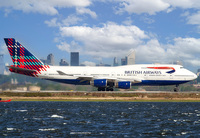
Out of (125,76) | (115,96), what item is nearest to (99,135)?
(115,96)

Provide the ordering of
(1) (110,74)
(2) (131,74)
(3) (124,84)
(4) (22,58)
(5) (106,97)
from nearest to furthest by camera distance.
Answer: (5) (106,97) → (3) (124,84) → (2) (131,74) → (1) (110,74) → (4) (22,58)

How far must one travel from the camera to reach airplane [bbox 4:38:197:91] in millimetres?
72688

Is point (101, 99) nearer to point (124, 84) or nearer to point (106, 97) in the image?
point (106, 97)

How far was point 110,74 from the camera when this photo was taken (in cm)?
7369

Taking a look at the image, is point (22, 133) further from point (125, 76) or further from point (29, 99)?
point (125, 76)

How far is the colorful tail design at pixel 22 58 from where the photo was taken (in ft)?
244

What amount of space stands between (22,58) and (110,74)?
23973mm

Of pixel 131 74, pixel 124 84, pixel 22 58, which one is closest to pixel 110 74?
pixel 124 84

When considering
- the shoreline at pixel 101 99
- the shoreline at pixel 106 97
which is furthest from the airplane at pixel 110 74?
the shoreline at pixel 101 99

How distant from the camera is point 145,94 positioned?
6856 cm

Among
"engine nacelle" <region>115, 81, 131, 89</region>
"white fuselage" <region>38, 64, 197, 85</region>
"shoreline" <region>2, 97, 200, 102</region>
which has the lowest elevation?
"shoreline" <region>2, 97, 200, 102</region>

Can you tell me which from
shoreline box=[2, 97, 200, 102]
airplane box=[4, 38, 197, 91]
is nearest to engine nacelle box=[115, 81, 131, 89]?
airplane box=[4, 38, 197, 91]

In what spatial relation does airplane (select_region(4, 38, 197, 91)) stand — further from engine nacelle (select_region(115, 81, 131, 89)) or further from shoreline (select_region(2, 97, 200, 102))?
shoreline (select_region(2, 97, 200, 102))

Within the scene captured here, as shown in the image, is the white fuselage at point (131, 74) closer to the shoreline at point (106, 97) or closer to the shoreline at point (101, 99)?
the shoreline at point (106, 97)
